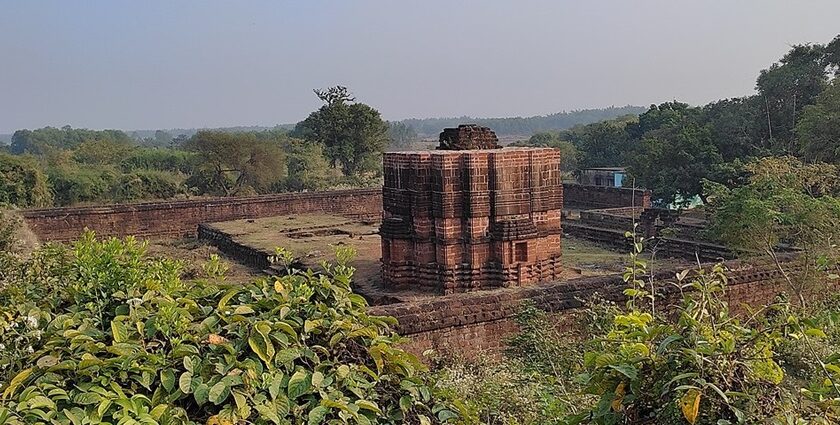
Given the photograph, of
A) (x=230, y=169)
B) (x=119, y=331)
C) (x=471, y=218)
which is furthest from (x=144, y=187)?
(x=119, y=331)

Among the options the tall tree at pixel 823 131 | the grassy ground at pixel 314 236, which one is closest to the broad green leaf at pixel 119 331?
the grassy ground at pixel 314 236

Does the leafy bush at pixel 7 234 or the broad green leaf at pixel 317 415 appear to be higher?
the broad green leaf at pixel 317 415

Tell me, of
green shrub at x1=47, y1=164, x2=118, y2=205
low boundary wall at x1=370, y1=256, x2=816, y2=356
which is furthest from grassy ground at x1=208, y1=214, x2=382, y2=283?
green shrub at x1=47, y1=164, x2=118, y2=205

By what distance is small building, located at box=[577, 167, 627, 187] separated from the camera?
30.9 metres

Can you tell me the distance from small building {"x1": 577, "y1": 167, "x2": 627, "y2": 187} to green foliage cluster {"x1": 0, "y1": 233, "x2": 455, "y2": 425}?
91.4ft

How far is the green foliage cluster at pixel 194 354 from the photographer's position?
2.42m

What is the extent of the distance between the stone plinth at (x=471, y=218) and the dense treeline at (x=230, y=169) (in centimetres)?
1464

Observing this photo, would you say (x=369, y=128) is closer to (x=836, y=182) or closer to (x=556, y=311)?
(x=836, y=182)

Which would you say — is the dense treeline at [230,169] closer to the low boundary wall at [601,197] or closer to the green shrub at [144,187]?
the green shrub at [144,187]

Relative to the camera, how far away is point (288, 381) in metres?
2.59

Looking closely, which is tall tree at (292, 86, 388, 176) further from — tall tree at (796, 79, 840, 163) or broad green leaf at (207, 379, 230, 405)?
broad green leaf at (207, 379, 230, 405)

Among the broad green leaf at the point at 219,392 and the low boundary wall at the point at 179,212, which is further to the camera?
the low boundary wall at the point at 179,212

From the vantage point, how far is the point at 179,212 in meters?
18.0

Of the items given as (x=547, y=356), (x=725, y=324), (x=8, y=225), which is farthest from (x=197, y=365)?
(x=8, y=225)
